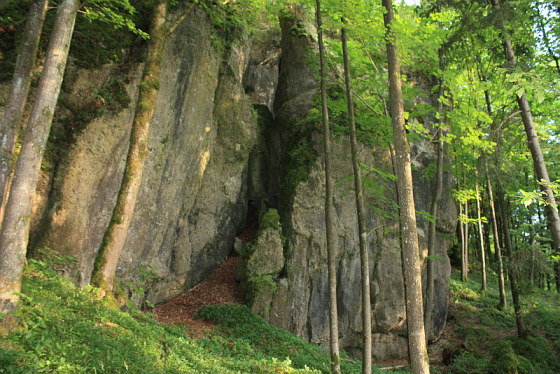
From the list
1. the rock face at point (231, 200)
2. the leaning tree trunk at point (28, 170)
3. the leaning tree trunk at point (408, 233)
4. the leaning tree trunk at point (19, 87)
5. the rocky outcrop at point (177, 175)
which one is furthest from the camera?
the rock face at point (231, 200)

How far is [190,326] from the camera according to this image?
10492 millimetres

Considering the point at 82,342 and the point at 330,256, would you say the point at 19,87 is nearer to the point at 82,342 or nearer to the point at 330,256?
the point at 82,342

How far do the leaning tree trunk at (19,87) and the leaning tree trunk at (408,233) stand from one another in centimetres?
702

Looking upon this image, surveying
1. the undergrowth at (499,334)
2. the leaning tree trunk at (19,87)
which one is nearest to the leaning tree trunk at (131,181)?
the leaning tree trunk at (19,87)

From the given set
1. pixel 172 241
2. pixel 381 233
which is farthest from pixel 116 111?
pixel 381 233

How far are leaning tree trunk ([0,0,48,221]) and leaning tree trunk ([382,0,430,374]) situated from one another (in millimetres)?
7018

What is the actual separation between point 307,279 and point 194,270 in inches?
175

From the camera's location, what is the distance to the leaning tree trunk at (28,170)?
14.7 ft

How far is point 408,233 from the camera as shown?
657cm

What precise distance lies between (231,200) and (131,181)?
8267 millimetres

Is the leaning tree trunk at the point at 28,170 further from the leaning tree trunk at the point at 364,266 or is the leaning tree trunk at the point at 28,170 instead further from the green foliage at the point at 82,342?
the leaning tree trunk at the point at 364,266

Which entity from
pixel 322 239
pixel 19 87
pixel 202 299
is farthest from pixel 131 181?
pixel 322 239

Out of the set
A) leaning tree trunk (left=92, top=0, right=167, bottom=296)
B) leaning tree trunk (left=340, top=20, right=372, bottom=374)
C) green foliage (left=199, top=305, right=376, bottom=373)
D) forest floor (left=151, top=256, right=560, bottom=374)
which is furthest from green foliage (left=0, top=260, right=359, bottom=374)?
forest floor (left=151, top=256, right=560, bottom=374)

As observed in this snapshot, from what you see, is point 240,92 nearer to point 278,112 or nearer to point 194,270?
point 278,112
